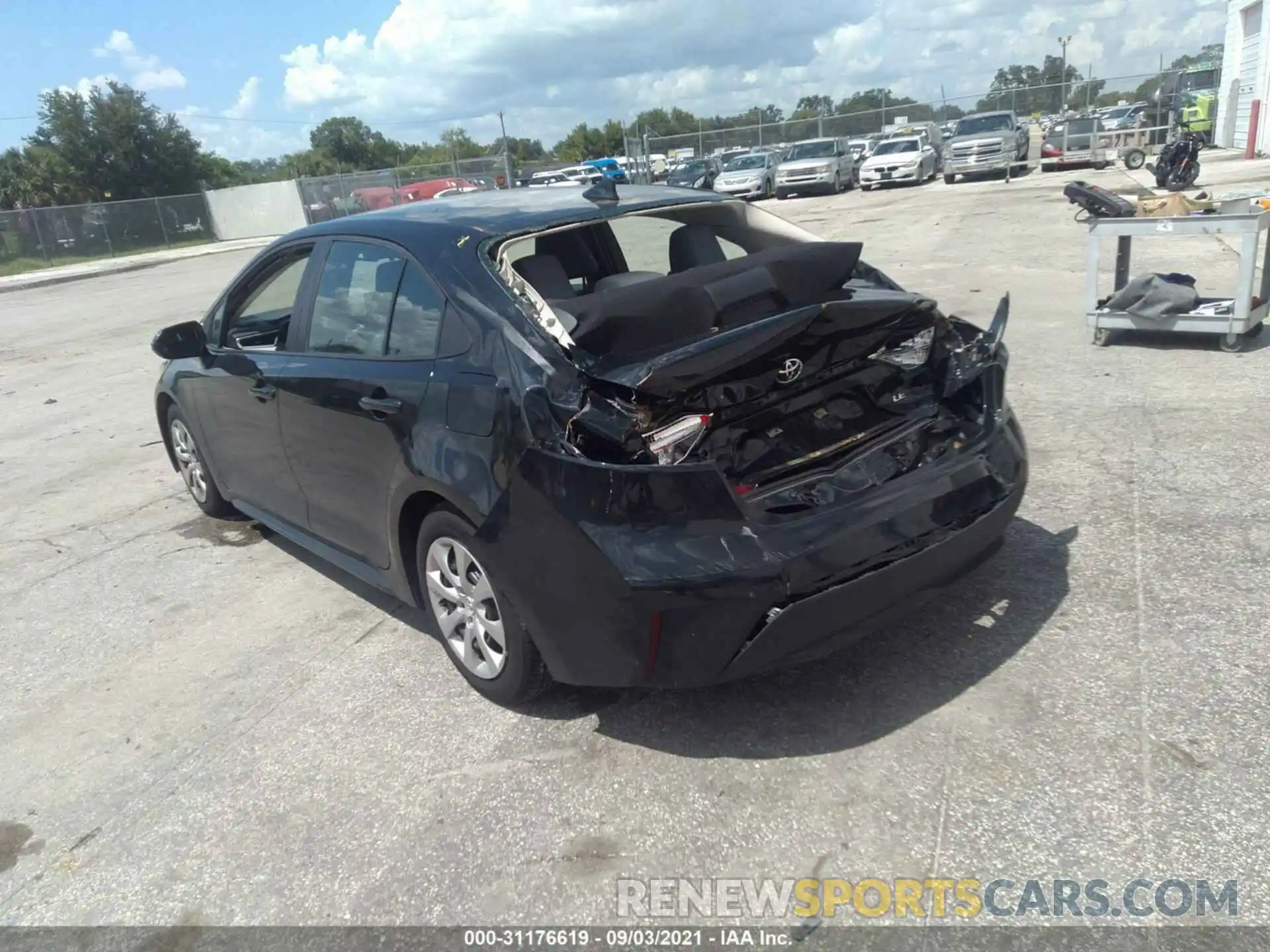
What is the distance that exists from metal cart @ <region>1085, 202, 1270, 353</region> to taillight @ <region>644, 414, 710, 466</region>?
521 cm

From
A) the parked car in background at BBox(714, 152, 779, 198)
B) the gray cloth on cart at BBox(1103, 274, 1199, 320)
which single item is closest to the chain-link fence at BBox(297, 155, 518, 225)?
the parked car in background at BBox(714, 152, 779, 198)

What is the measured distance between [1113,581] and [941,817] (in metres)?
1.67

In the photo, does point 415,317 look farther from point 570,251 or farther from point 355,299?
point 570,251

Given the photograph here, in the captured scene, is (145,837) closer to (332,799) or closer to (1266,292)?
(332,799)

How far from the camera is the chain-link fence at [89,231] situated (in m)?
34.8

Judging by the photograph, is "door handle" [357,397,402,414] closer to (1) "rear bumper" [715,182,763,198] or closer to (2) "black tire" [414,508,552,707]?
(2) "black tire" [414,508,552,707]

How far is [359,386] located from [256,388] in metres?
1.04

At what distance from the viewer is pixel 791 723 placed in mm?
3203

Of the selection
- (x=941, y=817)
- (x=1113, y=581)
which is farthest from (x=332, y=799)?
(x=1113, y=581)

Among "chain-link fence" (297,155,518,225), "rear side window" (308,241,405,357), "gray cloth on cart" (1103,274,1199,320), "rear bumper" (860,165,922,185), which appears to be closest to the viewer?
"rear side window" (308,241,405,357)

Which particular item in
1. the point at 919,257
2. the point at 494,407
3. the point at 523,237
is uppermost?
the point at 523,237

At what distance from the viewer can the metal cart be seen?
663cm

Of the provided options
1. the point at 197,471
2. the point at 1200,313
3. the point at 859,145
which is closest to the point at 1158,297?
the point at 1200,313

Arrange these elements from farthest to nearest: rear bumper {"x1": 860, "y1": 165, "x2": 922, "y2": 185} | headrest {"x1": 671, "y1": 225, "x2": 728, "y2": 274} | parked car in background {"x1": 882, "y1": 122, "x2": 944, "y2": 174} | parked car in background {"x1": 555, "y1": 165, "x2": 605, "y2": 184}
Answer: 1. parked car in background {"x1": 555, "y1": 165, "x2": 605, "y2": 184}
2. parked car in background {"x1": 882, "y1": 122, "x2": 944, "y2": 174}
3. rear bumper {"x1": 860, "y1": 165, "x2": 922, "y2": 185}
4. headrest {"x1": 671, "y1": 225, "x2": 728, "y2": 274}
